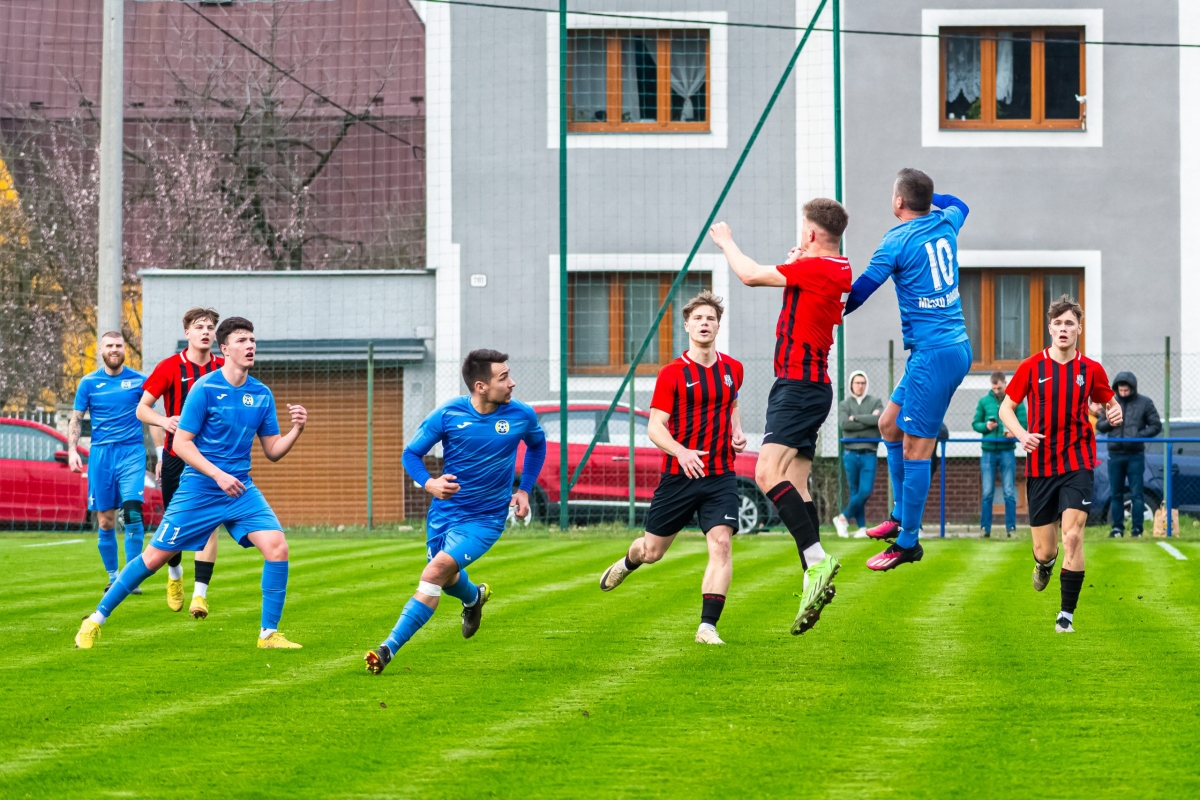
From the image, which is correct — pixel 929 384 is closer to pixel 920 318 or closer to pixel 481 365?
pixel 920 318

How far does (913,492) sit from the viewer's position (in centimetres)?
898

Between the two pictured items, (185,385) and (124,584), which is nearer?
(124,584)

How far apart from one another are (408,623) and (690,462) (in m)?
1.85

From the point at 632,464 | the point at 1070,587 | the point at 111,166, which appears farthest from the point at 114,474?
the point at 632,464

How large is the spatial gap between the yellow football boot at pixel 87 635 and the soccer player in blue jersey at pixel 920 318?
434 cm

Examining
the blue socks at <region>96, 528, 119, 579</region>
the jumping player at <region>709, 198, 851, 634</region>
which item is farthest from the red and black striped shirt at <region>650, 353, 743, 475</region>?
the blue socks at <region>96, 528, 119, 579</region>

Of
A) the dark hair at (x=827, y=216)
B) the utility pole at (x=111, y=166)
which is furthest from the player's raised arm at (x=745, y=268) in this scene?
the utility pole at (x=111, y=166)

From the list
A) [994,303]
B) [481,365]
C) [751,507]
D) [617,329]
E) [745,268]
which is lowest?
[751,507]

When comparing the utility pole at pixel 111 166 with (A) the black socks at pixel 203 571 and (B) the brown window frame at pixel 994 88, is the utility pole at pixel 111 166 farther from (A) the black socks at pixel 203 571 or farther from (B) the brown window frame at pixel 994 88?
(B) the brown window frame at pixel 994 88

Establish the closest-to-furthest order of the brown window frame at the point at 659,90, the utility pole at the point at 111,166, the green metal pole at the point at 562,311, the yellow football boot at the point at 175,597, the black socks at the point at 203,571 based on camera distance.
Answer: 1. the black socks at the point at 203,571
2. the yellow football boot at the point at 175,597
3. the utility pole at the point at 111,166
4. the green metal pole at the point at 562,311
5. the brown window frame at the point at 659,90

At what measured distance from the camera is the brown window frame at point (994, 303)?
24.4 metres

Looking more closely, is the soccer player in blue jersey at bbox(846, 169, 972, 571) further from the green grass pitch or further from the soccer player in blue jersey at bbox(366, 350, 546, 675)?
the soccer player in blue jersey at bbox(366, 350, 546, 675)

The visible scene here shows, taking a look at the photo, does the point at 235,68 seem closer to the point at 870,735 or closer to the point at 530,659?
the point at 530,659

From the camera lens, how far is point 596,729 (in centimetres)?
615
